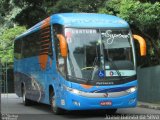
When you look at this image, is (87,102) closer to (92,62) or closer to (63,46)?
(92,62)

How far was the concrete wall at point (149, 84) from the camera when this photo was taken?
81.4 feet

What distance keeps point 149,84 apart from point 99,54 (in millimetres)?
9615

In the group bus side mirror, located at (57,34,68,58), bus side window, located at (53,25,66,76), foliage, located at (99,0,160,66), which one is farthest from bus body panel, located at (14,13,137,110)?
foliage, located at (99,0,160,66)

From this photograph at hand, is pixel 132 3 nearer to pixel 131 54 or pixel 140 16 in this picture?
pixel 140 16

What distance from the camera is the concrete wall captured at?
2480 centimetres

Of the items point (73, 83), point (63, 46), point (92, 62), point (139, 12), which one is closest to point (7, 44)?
point (139, 12)

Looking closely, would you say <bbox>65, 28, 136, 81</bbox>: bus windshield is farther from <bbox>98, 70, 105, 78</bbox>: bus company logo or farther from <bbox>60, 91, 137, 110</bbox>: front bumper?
<bbox>60, 91, 137, 110</bbox>: front bumper

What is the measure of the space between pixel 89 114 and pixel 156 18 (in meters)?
6.91

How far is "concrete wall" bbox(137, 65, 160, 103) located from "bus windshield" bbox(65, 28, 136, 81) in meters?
7.76

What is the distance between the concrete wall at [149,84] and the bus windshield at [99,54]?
7764 mm

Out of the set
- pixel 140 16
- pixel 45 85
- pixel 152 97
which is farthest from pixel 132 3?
pixel 45 85

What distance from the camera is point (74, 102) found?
53.8 ft

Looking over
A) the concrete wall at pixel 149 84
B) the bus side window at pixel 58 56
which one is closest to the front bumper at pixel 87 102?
the bus side window at pixel 58 56

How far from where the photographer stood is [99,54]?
1677 centimetres
